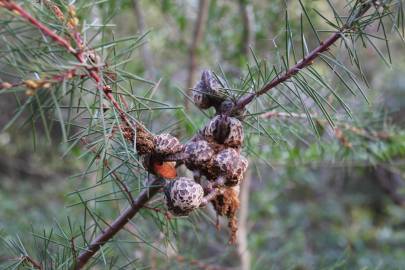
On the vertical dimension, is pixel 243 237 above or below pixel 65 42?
below

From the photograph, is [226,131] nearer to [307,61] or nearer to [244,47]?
[307,61]

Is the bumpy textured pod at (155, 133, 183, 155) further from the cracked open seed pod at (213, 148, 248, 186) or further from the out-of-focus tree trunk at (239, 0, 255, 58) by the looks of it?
the out-of-focus tree trunk at (239, 0, 255, 58)

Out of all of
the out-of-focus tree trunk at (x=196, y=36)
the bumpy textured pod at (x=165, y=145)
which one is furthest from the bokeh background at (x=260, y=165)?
the bumpy textured pod at (x=165, y=145)

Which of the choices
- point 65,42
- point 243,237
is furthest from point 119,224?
point 243,237

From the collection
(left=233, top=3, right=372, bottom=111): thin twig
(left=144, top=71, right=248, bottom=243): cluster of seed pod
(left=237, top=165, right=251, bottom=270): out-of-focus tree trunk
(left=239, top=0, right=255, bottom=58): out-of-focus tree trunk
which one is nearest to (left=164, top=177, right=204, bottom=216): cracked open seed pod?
(left=144, top=71, right=248, bottom=243): cluster of seed pod

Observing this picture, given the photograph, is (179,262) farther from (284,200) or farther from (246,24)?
(284,200)

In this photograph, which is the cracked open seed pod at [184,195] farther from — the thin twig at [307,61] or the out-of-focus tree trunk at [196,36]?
the out-of-focus tree trunk at [196,36]

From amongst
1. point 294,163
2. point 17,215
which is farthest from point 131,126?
point 17,215
